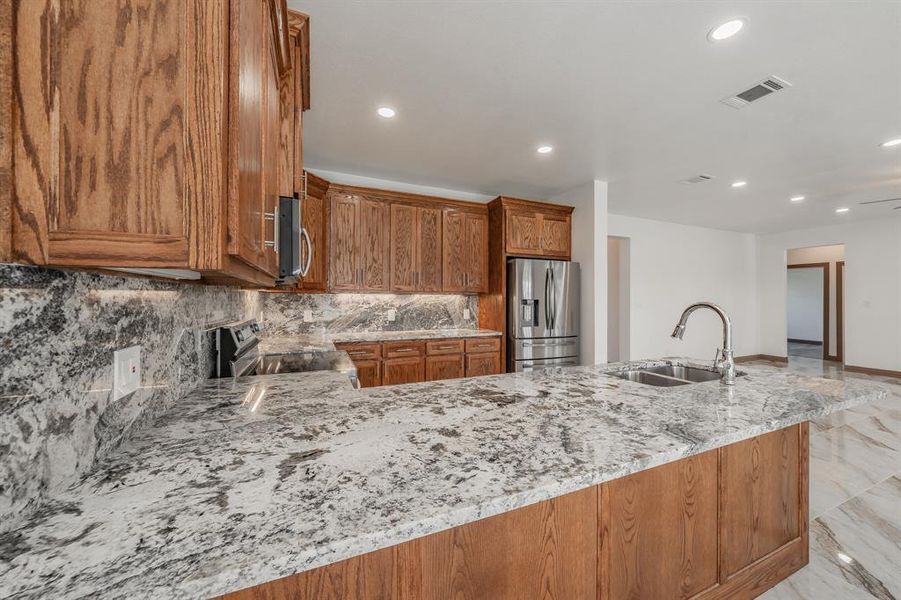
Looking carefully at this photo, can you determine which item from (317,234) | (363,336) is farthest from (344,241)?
(363,336)

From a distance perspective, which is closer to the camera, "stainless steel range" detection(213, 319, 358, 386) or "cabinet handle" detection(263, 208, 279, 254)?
"cabinet handle" detection(263, 208, 279, 254)

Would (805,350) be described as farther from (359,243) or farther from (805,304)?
(359,243)

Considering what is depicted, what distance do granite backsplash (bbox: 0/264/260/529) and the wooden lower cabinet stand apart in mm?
421

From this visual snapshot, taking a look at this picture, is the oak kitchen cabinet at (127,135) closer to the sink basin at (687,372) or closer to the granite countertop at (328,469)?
the granite countertop at (328,469)

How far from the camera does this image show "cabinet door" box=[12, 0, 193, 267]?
540mm

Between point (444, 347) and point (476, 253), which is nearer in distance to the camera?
point (444, 347)

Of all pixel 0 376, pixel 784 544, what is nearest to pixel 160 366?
pixel 0 376

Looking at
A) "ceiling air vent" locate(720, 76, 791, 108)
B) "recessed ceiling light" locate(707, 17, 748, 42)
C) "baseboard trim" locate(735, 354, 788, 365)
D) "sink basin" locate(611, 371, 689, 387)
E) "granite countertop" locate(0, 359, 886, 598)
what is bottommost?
"baseboard trim" locate(735, 354, 788, 365)

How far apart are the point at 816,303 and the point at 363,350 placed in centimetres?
1205

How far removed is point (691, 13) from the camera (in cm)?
174

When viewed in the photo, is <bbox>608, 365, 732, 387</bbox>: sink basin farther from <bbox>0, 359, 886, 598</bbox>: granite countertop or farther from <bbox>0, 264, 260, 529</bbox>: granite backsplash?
<bbox>0, 264, 260, 529</bbox>: granite backsplash

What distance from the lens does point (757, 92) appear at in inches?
94.0

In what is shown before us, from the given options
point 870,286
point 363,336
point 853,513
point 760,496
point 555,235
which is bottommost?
point 853,513

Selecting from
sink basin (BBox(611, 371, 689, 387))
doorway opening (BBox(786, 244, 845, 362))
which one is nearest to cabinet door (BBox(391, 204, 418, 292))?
sink basin (BBox(611, 371, 689, 387))
